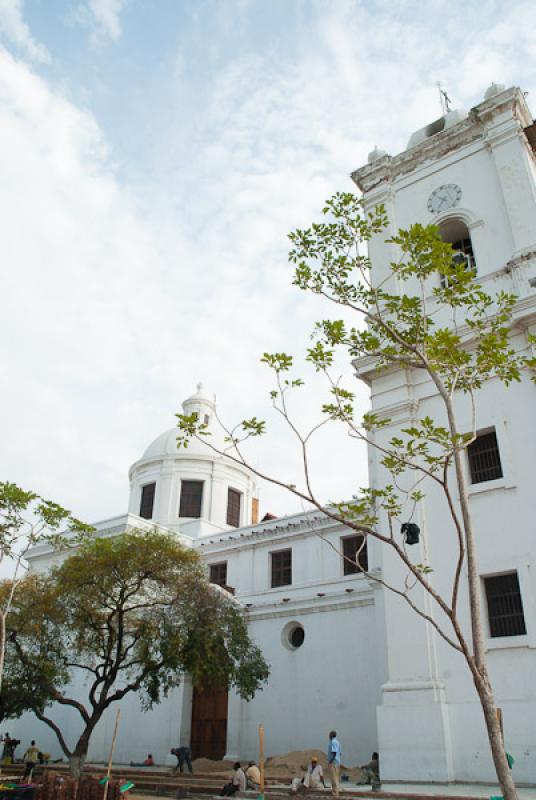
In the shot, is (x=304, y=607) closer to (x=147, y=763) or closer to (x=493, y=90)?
(x=147, y=763)

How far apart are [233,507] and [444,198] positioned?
63.6 ft

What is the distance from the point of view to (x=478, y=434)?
14.0m

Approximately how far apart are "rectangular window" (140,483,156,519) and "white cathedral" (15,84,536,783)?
2856mm

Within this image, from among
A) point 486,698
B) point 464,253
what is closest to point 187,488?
point 464,253

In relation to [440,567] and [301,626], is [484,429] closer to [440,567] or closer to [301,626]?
[440,567]

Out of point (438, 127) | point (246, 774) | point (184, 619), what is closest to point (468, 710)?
point (246, 774)

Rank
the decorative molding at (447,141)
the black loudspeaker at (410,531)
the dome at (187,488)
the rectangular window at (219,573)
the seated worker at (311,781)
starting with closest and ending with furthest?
the black loudspeaker at (410,531), the seated worker at (311,781), the decorative molding at (447,141), the rectangular window at (219,573), the dome at (187,488)

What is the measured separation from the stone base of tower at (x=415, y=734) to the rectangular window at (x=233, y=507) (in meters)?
19.4

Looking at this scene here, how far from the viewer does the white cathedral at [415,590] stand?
12.0 meters

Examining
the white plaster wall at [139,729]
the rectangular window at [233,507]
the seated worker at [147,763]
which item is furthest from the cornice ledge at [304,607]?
the rectangular window at [233,507]

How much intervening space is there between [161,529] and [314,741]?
37.8 feet

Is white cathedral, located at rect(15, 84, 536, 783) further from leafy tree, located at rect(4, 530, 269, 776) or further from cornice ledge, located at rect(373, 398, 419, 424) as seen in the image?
leafy tree, located at rect(4, 530, 269, 776)

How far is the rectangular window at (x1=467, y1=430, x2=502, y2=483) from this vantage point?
1355 centimetres

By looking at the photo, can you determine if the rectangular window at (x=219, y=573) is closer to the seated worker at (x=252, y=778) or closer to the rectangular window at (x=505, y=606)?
the seated worker at (x=252, y=778)
